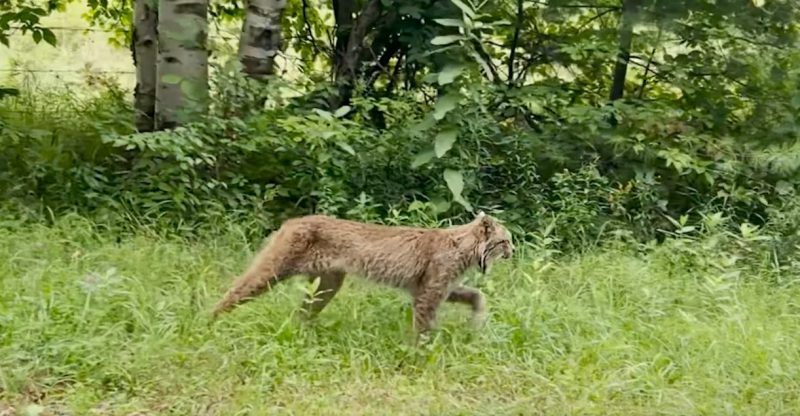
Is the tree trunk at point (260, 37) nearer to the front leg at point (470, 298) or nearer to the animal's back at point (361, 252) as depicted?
the animal's back at point (361, 252)

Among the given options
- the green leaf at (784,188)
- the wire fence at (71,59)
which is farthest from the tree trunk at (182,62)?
the green leaf at (784,188)

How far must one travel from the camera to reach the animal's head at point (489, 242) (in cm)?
617

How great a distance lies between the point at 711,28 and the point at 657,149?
1.06m

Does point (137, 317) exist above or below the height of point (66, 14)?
below

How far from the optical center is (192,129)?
309 inches

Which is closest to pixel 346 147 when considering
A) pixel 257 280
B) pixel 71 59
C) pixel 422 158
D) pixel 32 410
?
pixel 422 158

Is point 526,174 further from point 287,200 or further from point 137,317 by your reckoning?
point 137,317

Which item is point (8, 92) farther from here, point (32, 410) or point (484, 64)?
point (32, 410)

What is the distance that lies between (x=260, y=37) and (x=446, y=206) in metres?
2.15

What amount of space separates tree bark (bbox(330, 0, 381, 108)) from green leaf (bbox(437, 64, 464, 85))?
1.73m

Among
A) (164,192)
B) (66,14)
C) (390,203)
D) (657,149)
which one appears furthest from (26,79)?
(657,149)

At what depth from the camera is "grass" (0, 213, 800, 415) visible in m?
5.06

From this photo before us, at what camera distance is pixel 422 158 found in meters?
7.84

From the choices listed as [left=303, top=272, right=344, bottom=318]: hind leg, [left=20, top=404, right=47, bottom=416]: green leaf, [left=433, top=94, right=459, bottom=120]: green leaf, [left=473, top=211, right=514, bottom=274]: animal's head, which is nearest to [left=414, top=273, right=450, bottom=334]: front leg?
[left=473, top=211, right=514, bottom=274]: animal's head
